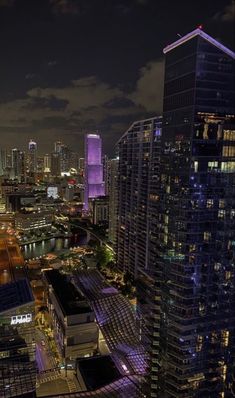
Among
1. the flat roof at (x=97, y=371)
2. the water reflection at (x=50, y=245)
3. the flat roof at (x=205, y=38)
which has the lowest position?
the water reflection at (x=50, y=245)

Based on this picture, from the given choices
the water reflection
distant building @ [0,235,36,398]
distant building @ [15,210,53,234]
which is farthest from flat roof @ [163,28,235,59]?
distant building @ [15,210,53,234]

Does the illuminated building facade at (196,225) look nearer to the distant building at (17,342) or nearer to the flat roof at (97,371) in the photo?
the flat roof at (97,371)

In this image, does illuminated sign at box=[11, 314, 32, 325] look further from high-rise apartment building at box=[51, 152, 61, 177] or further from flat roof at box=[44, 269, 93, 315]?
high-rise apartment building at box=[51, 152, 61, 177]

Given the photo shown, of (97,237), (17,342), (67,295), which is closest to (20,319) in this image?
(17,342)

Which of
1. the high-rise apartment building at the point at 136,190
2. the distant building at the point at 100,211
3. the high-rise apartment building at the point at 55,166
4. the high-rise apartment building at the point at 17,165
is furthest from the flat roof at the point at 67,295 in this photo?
the high-rise apartment building at the point at 55,166

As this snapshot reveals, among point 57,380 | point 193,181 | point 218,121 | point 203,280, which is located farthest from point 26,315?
point 218,121

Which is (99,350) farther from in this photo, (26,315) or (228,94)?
(228,94)

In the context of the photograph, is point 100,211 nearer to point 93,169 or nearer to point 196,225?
point 93,169
